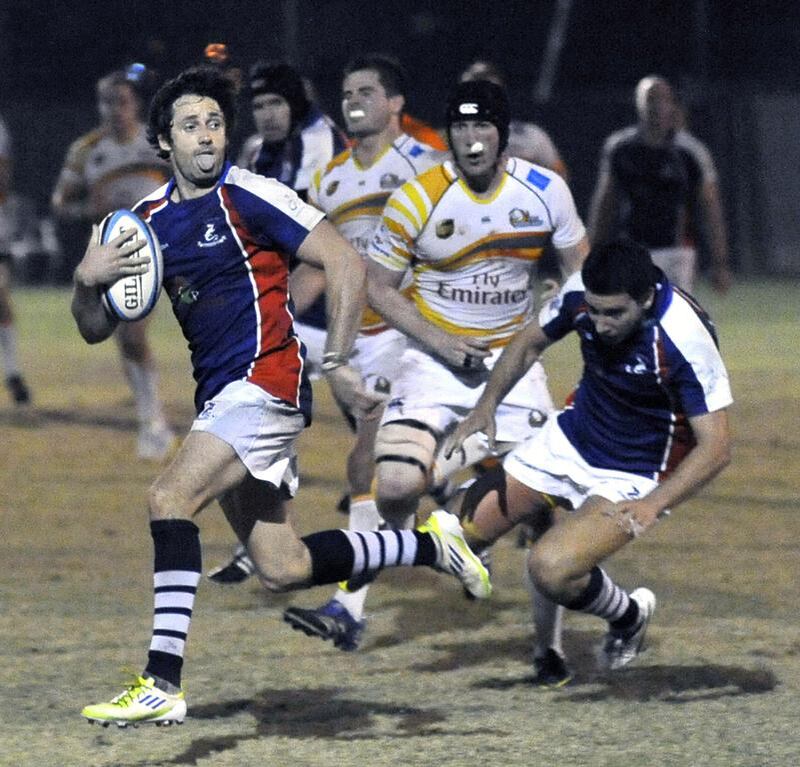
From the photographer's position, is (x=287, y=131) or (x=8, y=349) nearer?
(x=287, y=131)

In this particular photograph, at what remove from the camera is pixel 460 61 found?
1070 inches

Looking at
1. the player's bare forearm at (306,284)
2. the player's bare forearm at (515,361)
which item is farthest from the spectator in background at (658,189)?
the player's bare forearm at (515,361)

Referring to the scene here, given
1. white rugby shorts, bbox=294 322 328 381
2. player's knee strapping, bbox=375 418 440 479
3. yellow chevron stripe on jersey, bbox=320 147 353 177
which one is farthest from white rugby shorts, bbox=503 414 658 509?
white rugby shorts, bbox=294 322 328 381

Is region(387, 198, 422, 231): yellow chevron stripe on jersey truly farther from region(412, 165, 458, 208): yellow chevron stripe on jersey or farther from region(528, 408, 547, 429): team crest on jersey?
region(528, 408, 547, 429): team crest on jersey

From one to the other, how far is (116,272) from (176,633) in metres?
1.15

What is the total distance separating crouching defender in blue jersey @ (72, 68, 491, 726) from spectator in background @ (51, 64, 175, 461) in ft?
21.0

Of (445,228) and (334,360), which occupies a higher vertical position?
(445,228)

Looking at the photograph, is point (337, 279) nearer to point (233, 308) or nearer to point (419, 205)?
point (233, 308)

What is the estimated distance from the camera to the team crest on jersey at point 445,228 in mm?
7637

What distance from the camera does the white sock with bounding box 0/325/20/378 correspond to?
47.9 feet

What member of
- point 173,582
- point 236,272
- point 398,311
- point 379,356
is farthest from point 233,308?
point 379,356

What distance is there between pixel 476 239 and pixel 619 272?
157 centimetres

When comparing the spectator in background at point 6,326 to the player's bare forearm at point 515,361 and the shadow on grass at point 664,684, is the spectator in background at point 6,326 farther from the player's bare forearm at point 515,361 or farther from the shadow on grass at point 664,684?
the shadow on grass at point 664,684

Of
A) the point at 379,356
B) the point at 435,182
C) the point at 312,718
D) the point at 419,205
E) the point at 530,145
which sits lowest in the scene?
the point at 312,718
